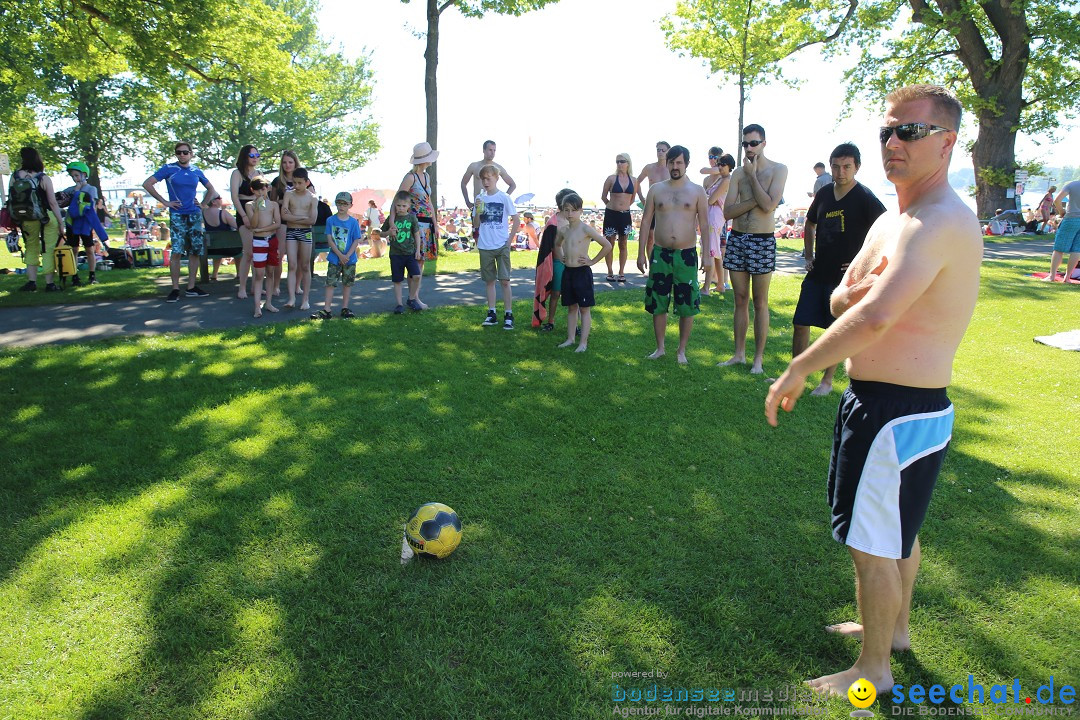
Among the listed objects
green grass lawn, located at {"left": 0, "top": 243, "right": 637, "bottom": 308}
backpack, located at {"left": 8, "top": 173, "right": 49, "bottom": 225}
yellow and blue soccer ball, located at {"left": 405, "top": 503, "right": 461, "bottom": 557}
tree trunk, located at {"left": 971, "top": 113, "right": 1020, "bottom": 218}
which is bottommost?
yellow and blue soccer ball, located at {"left": 405, "top": 503, "right": 461, "bottom": 557}

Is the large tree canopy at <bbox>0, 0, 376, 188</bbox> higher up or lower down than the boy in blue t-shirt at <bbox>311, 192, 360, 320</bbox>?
higher up

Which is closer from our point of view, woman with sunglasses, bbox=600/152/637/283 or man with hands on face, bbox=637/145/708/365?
man with hands on face, bbox=637/145/708/365

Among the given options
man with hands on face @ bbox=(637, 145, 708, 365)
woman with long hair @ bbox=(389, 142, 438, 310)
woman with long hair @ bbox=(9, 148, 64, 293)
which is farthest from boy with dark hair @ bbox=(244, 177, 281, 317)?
man with hands on face @ bbox=(637, 145, 708, 365)

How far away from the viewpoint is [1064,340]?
757 centimetres

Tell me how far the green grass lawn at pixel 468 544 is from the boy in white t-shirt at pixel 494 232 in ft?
7.93

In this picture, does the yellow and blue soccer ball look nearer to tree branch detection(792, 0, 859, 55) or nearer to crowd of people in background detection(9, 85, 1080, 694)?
crowd of people in background detection(9, 85, 1080, 694)

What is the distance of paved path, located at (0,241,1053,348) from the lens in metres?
7.57

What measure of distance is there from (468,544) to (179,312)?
7417mm

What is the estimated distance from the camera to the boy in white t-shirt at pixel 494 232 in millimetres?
8219

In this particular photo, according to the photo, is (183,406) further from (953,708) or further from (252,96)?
(252,96)

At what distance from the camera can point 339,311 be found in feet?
30.1

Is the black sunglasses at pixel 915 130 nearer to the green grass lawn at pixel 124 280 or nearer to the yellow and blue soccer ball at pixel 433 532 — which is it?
the yellow and blue soccer ball at pixel 433 532

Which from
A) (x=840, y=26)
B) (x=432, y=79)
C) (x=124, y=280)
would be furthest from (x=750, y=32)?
(x=124, y=280)

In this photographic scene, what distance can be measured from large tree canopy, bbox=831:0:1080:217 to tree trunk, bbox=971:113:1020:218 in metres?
0.03
